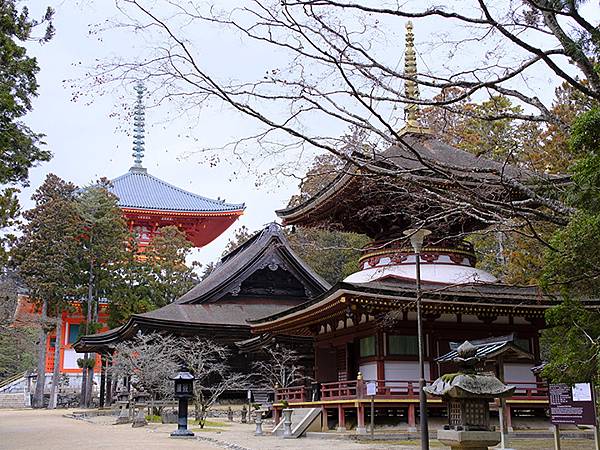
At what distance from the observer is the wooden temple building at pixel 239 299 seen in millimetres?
28703

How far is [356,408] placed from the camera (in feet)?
56.4

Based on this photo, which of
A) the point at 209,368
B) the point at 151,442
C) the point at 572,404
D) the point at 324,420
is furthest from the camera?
the point at 209,368

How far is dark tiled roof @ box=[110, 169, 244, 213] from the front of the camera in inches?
1900

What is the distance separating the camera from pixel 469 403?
10180 mm

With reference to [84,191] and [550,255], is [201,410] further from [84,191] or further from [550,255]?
[84,191]

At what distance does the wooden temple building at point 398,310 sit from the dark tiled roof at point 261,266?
10.2 meters

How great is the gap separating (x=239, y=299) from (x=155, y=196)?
20974 millimetres

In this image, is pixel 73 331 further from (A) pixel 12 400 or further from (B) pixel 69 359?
(A) pixel 12 400

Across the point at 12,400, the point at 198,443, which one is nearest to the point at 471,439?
the point at 198,443

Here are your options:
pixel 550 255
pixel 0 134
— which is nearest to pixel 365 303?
pixel 550 255

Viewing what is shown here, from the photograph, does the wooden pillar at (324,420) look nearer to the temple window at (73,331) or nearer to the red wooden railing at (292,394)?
the red wooden railing at (292,394)

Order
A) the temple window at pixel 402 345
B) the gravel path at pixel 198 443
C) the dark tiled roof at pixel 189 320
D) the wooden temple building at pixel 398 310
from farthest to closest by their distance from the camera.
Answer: the dark tiled roof at pixel 189 320
the temple window at pixel 402 345
the wooden temple building at pixel 398 310
the gravel path at pixel 198 443

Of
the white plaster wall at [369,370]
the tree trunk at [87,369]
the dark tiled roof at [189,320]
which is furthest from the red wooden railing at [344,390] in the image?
the tree trunk at [87,369]

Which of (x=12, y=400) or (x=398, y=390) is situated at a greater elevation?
(x=398, y=390)
